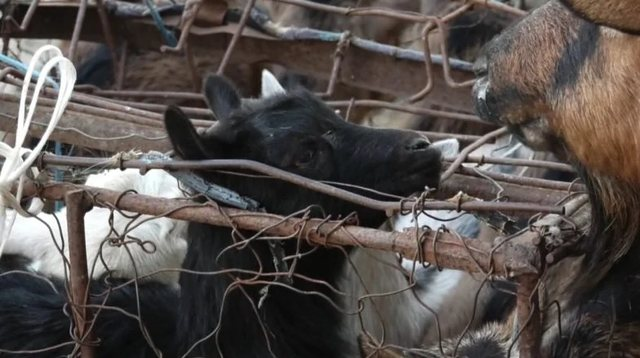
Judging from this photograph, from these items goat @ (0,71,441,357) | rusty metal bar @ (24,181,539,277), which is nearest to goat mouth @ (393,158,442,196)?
goat @ (0,71,441,357)

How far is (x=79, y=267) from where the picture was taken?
2.61 metres

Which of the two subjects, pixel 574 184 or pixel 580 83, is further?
pixel 574 184

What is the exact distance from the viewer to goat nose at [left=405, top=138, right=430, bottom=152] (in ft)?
9.36

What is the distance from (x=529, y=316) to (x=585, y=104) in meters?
0.51

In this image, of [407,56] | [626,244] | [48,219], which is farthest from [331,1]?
[626,244]

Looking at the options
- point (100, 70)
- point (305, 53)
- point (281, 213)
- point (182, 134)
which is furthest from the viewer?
point (100, 70)

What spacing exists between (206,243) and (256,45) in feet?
7.86

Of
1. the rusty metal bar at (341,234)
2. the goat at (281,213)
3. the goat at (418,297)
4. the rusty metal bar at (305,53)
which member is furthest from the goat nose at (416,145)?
the rusty metal bar at (305,53)

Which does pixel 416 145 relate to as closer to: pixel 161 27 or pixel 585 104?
pixel 585 104

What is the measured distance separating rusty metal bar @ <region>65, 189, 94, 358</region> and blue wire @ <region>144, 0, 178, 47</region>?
A: 8.31 feet

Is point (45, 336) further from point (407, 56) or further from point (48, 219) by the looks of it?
point (407, 56)

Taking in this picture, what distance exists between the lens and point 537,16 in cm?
254

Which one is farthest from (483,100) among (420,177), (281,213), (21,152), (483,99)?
(21,152)

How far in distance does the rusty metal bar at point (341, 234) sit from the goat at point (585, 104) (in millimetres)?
261
